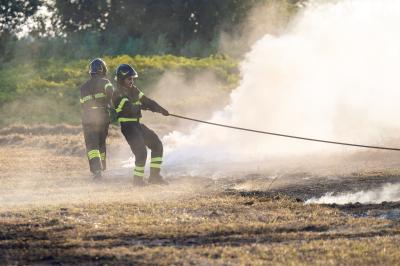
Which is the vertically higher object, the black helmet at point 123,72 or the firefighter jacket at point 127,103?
the black helmet at point 123,72

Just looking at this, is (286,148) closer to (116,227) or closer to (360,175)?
(360,175)

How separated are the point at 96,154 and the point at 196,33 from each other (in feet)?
117

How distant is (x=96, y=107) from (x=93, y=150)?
80 centimetres

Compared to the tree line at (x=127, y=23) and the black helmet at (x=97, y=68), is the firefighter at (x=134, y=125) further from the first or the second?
the tree line at (x=127, y=23)

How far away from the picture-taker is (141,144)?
15719 millimetres

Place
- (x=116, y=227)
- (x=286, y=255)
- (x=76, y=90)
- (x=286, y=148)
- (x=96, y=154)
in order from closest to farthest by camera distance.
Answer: (x=286, y=255)
(x=116, y=227)
(x=96, y=154)
(x=286, y=148)
(x=76, y=90)

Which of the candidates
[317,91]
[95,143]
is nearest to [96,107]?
[95,143]

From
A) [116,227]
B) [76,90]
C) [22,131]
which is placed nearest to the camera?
[116,227]

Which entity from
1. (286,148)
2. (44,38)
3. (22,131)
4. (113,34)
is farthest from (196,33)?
(286,148)

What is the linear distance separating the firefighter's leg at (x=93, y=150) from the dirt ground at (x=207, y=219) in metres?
0.26

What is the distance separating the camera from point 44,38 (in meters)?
48.3

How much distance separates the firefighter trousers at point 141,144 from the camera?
613 inches

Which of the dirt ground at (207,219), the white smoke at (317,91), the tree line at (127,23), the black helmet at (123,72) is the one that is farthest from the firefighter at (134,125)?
the tree line at (127,23)

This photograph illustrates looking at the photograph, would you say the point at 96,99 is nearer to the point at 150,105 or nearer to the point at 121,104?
the point at 150,105
